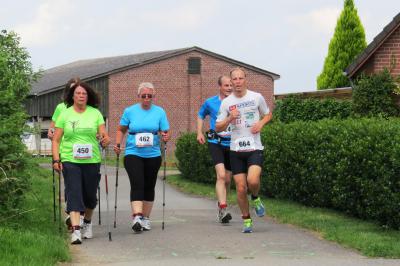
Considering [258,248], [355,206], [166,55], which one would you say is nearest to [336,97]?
[355,206]

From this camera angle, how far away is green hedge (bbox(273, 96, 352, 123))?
2670cm

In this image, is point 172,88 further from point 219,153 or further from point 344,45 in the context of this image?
point 219,153

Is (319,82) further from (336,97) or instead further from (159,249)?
(159,249)

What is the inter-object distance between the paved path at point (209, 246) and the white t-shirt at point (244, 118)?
1076 millimetres

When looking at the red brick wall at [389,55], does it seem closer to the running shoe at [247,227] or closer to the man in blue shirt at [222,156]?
the man in blue shirt at [222,156]

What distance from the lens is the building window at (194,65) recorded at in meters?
53.0

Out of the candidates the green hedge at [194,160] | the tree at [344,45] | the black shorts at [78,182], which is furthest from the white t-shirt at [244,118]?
the tree at [344,45]

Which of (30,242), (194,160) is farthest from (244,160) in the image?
(194,160)

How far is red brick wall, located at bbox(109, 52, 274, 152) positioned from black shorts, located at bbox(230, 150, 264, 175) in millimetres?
41721

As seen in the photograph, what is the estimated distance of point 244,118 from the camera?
10031 mm

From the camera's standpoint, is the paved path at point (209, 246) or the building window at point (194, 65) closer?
the paved path at point (209, 246)

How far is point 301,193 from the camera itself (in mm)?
13258

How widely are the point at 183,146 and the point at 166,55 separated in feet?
98.7

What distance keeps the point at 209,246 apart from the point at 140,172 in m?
1.87
